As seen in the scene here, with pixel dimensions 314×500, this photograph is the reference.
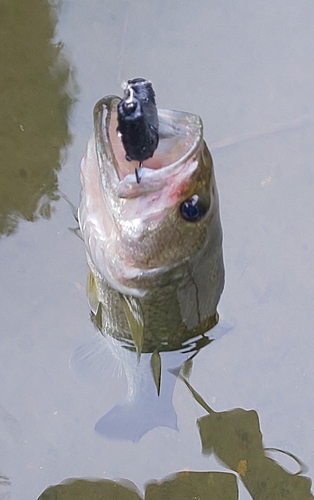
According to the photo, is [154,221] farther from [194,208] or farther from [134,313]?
[134,313]

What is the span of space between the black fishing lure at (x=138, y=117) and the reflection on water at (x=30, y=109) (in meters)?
1.51

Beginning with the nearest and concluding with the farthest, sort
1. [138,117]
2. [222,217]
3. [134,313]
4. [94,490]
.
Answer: [138,117] < [134,313] < [94,490] < [222,217]

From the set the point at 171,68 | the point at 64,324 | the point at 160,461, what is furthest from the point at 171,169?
the point at 171,68

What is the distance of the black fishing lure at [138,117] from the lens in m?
1.61

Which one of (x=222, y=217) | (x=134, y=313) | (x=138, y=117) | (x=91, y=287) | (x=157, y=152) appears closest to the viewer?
(x=138, y=117)

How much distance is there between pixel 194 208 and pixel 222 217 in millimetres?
1376

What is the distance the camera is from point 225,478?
2.86 m

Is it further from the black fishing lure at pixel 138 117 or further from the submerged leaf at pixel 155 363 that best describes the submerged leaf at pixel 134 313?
the black fishing lure at pixel 138 117

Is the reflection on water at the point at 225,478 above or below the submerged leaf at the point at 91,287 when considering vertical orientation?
below

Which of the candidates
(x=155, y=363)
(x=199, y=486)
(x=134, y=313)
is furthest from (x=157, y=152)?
(x=199, y=486)

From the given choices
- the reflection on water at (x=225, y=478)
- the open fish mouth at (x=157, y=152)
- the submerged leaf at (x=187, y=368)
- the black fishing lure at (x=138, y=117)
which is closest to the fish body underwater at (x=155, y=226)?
the open fish mouth at (x=157, y=152)

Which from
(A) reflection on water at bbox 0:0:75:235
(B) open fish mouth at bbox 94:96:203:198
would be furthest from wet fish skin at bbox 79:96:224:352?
(A) reflection on water at bbox 0:0:75:235

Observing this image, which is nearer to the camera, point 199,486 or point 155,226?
point 155,226

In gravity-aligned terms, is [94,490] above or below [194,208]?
below
